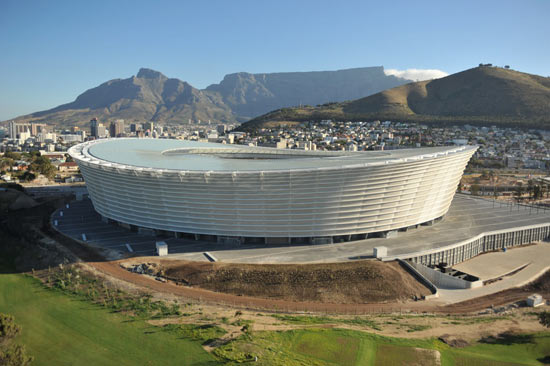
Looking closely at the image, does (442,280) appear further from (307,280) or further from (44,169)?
(44,169)

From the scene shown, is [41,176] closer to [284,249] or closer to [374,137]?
[284,249]

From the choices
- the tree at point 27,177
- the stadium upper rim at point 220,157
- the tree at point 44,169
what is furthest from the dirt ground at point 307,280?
the tree at point 44,169

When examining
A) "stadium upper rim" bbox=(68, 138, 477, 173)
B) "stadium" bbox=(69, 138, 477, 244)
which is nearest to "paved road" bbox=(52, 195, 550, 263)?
"stadium" bbox=(69, 138, 477, 244)

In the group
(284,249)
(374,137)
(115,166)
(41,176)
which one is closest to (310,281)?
(284,249)

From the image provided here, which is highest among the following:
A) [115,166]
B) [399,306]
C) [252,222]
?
[115,166]

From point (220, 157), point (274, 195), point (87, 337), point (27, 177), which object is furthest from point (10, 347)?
point (27, 177)

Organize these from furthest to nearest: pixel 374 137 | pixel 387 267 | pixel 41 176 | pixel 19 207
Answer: pixel 374 137
pixel 41 176
pixel 19 207
pixel 387 267
